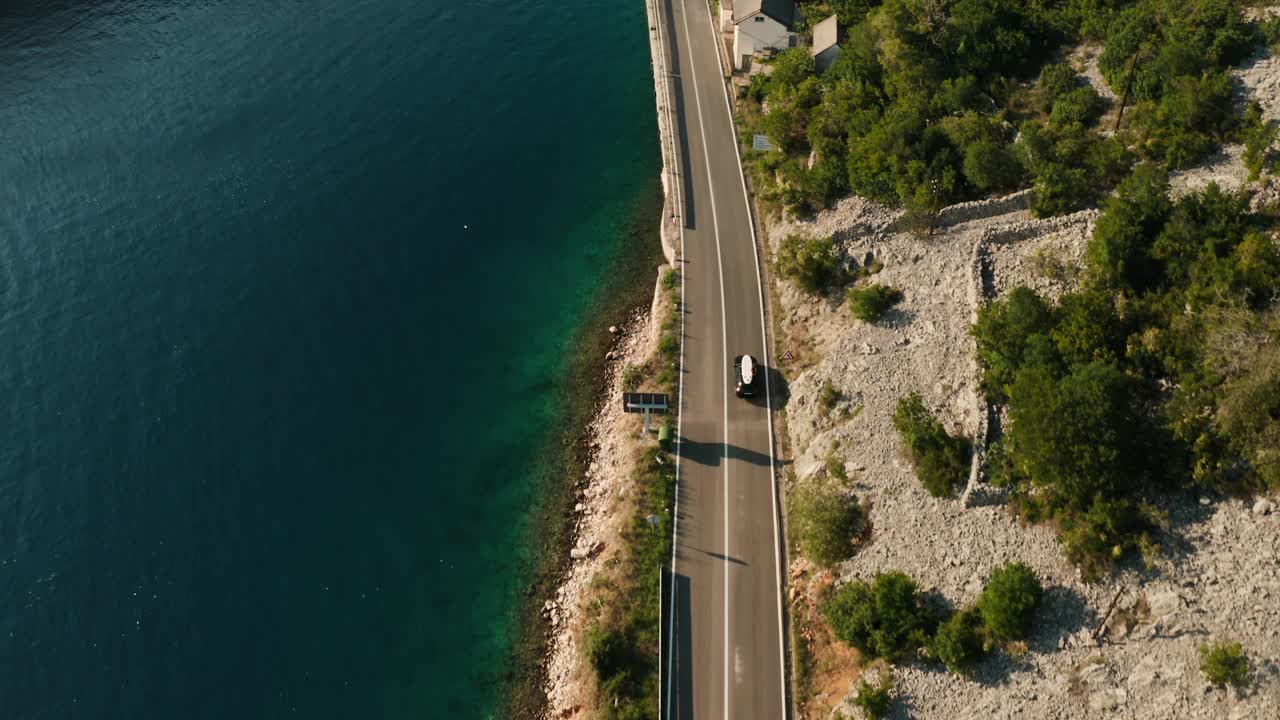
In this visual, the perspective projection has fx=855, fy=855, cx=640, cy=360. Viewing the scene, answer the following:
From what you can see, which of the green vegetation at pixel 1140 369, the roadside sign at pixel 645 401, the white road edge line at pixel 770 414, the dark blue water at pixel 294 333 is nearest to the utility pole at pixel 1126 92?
the green vegetation at pixel 1140 369

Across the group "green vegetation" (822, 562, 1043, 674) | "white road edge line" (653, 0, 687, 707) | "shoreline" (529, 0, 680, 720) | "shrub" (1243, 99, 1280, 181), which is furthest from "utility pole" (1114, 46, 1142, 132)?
"green vegetation" (822, 562, 1043, 674)

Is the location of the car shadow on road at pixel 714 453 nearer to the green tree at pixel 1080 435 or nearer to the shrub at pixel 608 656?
the shrub at pixel 608 656

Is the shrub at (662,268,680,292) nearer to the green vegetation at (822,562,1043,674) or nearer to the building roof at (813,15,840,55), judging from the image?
the green vegetation at (822,562,1043,674)

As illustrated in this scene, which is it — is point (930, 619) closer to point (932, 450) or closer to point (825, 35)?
point (932, 450)

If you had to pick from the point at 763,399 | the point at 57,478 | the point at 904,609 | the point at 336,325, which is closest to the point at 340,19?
the point at 336,325

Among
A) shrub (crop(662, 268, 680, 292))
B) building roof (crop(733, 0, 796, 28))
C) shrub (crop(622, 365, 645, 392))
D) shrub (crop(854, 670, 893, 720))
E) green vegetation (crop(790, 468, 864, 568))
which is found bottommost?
shrub (crop(854, 670, 893, 720))

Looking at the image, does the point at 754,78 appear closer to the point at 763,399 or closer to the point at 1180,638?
the point at 763,399

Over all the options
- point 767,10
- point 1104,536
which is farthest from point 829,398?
point 767,10
